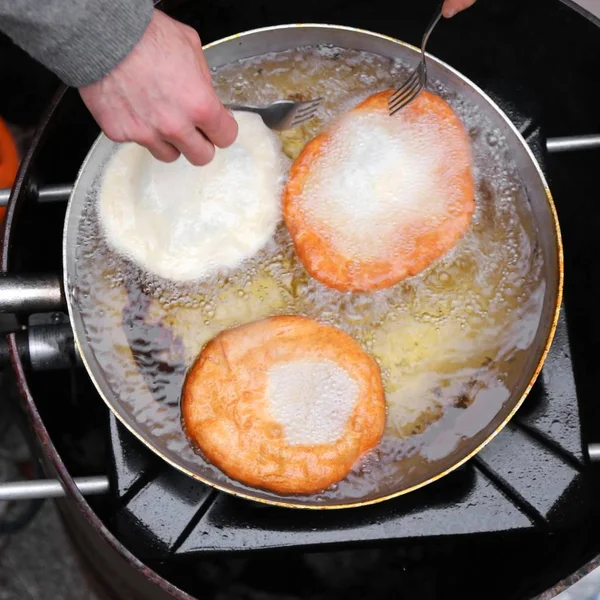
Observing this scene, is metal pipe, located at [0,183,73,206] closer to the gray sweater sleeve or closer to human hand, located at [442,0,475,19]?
the gray sweater sleeve

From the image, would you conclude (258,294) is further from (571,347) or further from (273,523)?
(571,347)

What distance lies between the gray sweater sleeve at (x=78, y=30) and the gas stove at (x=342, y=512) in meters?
0.35

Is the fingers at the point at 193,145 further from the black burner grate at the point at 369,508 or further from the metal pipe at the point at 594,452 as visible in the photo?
the metal pipe at the point at 594,452

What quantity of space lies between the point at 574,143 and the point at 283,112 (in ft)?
1.84

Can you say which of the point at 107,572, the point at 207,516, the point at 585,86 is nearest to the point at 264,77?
the point at 585,86

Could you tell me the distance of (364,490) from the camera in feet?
3.15

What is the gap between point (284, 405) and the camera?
953 millimetres

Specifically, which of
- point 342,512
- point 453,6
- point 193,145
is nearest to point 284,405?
point 342,512

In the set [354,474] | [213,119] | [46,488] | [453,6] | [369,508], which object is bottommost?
[46,488]

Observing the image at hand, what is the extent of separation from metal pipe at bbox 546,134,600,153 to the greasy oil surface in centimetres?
26

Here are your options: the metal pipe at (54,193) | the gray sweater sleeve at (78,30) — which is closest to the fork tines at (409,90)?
the gray sweater sleeve at (78,30)

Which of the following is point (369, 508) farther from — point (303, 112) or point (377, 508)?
point (303, 112)

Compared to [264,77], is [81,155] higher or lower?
lower

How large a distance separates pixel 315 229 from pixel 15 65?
934 mm
